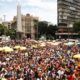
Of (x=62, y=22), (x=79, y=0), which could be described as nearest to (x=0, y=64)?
(x=62, y=22)

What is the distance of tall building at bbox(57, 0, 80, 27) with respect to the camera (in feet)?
466

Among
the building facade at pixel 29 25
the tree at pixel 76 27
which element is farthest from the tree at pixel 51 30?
the building facade at pixel 29 25

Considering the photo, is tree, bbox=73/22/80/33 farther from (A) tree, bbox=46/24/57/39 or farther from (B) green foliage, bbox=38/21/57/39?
(B) green foliage, bbox=38/21/57/39

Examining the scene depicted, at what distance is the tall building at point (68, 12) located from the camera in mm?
142125

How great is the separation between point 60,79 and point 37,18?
5423 inches

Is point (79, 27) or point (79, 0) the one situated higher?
point (79, 0)

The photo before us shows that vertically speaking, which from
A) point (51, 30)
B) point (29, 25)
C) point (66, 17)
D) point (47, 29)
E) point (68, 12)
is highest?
point (68, 12)

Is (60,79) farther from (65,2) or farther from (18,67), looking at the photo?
(65,2)

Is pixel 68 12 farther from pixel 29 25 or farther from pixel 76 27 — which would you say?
pixel 76 27

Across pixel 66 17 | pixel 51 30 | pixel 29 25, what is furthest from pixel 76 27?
pixel 29 25

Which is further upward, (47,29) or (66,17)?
(66,17)

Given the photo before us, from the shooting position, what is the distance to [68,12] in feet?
488

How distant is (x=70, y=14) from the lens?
5920 inches

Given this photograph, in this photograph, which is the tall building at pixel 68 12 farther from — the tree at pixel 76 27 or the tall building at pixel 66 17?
the tree at pixel 76 27
